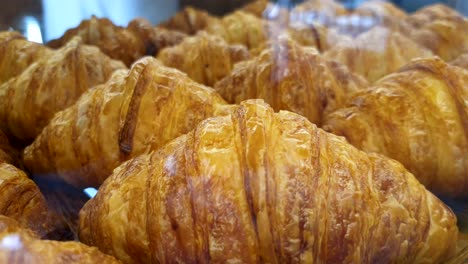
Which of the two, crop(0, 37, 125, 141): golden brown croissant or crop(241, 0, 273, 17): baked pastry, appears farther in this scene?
crop(241, 0, 273, 17): baked pastry

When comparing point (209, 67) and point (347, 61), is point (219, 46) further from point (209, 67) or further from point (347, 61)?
point (347, 61)

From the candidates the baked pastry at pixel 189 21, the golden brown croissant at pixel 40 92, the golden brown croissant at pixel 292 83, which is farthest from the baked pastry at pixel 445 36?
the golden brown croissant at pixel 40 92

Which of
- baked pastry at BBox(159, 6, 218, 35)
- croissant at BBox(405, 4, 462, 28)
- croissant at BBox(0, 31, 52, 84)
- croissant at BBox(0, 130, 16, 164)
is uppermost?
croissant at BBox(0, 31, 52, 84)

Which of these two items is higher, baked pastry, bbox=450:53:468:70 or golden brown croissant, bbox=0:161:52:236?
golden brown croissant, bbox=0:161:52:236

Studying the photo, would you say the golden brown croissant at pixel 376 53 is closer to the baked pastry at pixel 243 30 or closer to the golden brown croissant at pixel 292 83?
the golden brown croissant at pixel 292 83

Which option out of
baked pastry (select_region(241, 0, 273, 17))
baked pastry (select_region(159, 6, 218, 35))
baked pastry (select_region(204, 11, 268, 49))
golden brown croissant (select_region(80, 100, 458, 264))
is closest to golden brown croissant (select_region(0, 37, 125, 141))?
golden brown croissant (select_region(80, 100, 458, 264))

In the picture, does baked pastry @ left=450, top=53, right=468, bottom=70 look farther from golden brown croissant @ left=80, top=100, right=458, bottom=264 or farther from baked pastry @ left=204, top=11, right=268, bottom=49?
baked pastry @ left=204, top=11, right=268, bottom=49

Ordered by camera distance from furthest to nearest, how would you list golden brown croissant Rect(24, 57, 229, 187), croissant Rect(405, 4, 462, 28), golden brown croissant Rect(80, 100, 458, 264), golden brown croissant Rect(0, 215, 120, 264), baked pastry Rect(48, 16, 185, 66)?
croissant Rect(405, 4, 462, 28) → baked pastry Rect(48, 16, 185, 66) → golden brown croissant Rect(24, 57, 229, 187) → golden brown croissant Rect(80, 100, 458, 264) → golden brown croissant Rect(0, 215, 120, 264)

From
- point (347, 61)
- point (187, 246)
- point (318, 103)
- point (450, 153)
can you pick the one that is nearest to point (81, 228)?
point (187, 246)
